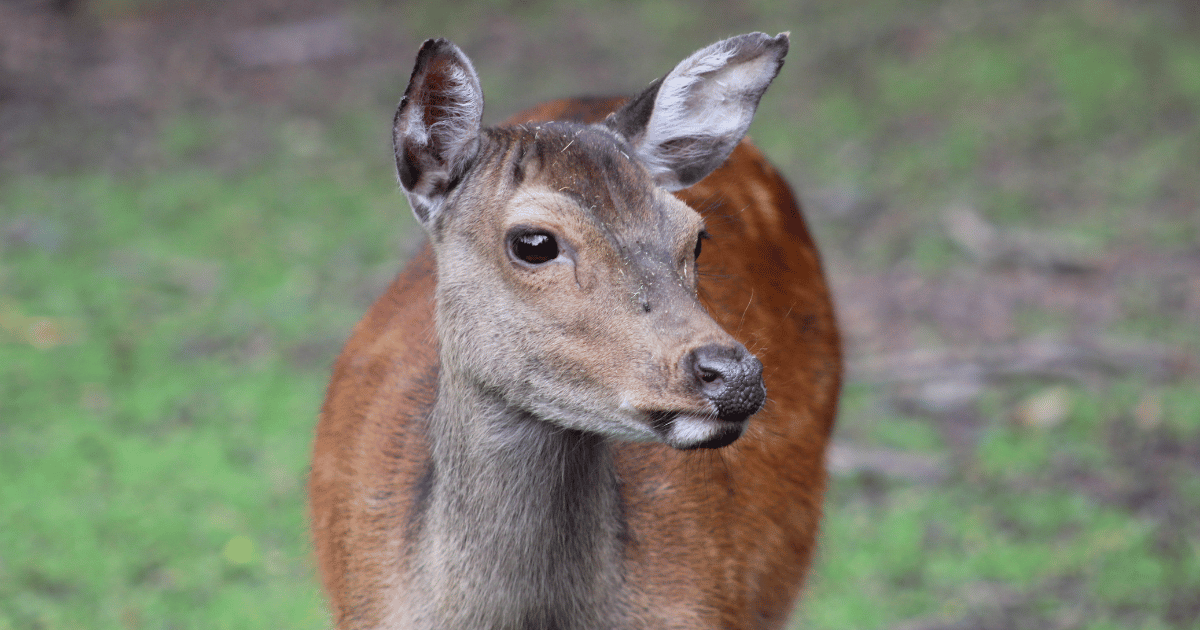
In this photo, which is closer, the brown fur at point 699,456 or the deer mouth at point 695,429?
the deer mouth at point 695,429

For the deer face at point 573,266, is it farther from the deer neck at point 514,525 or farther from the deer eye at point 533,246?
the deer neck at point 514,525

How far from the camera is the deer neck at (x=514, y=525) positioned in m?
2.95

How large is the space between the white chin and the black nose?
29mm

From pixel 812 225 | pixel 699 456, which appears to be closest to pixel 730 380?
pixel 699 456

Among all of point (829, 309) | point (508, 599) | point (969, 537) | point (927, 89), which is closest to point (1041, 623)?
point (969, 537)

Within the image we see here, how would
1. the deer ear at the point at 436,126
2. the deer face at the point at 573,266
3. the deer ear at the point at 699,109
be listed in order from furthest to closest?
the deer ear at the point at 699,109 → the deer ear at the point at 436,126 → the deer face at the point at 573,266

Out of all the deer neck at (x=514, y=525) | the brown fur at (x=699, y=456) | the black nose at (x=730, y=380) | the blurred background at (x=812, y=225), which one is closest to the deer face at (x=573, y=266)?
the black nose at (x=730, y=380)

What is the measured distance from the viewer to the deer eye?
9.12 feet

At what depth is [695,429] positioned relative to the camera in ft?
8.30

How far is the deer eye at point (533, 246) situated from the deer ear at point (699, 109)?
52 cm

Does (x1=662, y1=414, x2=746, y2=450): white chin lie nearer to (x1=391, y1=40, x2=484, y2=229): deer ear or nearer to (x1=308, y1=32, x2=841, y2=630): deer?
(x1=308, y1=32, x2=841, y2=630): deer

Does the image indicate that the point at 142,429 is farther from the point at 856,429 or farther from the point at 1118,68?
the point at 1118,68

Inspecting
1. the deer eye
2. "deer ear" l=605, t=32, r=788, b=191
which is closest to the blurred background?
"deer ear" l=605, t=32, r=788, b=191

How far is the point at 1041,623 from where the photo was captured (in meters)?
4.82
